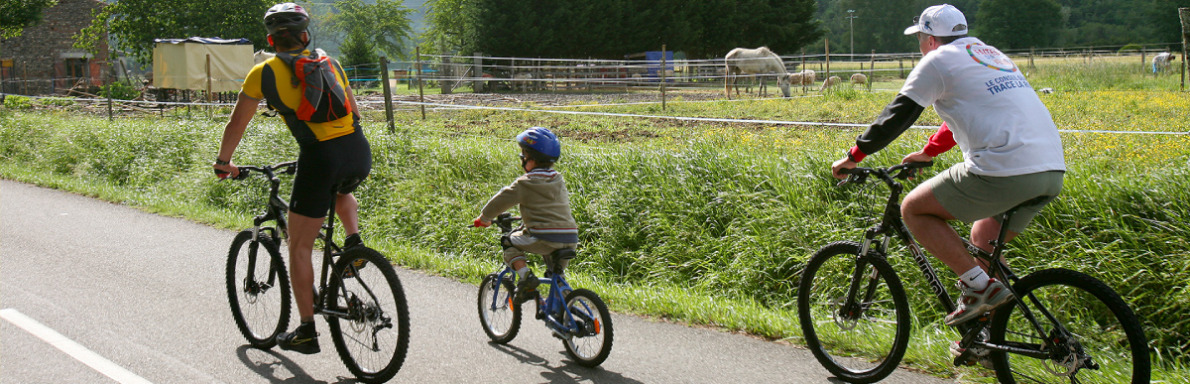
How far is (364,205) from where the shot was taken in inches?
380

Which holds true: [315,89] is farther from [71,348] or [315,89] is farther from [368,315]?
[71,348]

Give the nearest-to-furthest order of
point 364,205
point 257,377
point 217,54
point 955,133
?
point 955,133 → point 257,377 → point 364,205 → point 217,54

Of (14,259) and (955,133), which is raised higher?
(955,133)

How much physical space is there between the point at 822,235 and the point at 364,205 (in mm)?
5364

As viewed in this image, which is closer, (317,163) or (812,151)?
(317,163)

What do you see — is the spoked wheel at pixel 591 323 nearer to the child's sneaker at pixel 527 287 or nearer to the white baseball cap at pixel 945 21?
the child's sneaker at pixel 527 287

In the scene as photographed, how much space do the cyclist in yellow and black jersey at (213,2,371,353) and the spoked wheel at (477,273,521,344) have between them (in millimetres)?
915

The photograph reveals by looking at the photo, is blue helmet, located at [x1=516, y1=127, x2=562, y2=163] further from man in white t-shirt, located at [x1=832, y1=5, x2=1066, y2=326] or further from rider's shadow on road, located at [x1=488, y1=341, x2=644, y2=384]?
man in white t-shirt, located at [x1=832, y1=5, x2=1066, y2=326]

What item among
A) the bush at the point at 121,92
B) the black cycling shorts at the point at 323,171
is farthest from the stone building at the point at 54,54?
the black cycling shorts at the point at 323,171

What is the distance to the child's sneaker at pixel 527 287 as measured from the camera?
468 centimetres

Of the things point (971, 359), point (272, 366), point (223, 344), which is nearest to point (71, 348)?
point (223, 344)

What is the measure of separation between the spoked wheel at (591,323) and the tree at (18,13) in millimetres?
33872

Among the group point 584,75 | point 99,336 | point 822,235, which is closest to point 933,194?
point 822,235

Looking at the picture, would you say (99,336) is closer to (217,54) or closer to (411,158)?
(411,158)
